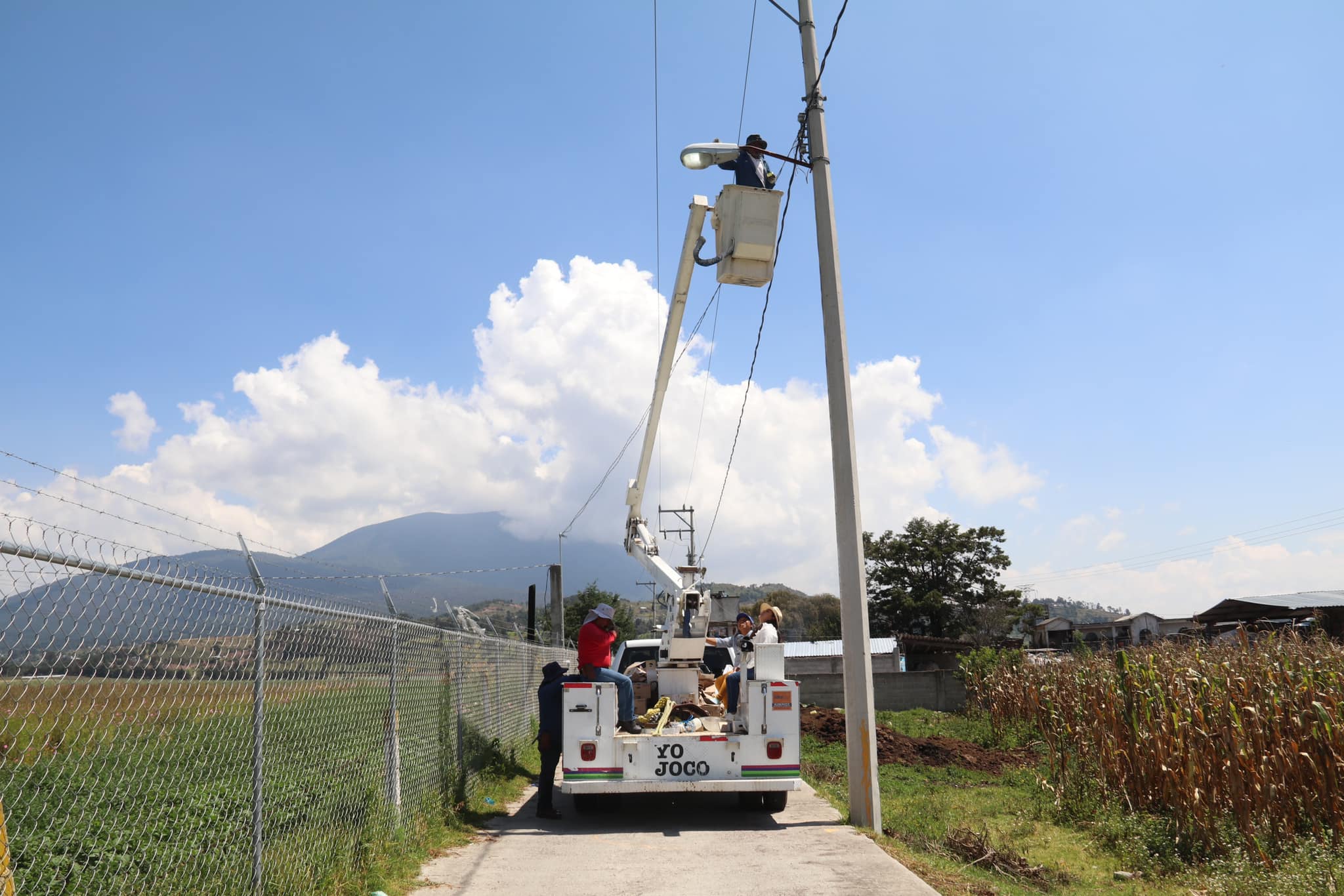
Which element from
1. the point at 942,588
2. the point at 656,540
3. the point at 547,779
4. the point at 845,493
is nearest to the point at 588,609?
the point at 942,588

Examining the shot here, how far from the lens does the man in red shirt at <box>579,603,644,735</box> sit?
912cm

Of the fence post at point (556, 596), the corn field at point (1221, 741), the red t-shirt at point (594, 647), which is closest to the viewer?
the corn field at point (1221, 741)

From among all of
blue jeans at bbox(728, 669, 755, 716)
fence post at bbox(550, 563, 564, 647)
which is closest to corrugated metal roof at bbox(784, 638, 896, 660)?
fence post at bbox(550, 563, 564, 647)

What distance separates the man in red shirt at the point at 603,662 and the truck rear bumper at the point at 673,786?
588mm

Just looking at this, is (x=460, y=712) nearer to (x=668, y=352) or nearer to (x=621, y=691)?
(x=621, y=691)

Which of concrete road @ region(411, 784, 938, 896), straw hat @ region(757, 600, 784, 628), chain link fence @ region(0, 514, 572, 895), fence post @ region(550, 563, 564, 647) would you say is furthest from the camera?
fence post @ region(550, 563, 564, 647)

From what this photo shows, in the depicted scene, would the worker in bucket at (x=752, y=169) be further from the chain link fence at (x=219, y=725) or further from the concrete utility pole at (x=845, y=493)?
the chain link fence at (x=219, y=725)

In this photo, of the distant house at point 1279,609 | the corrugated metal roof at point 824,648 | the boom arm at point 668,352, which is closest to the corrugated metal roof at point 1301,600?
the distant house at point 1279,609

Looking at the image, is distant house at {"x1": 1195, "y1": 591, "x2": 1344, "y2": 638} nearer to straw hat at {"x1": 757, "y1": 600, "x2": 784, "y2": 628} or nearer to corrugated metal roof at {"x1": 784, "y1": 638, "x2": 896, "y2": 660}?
corrugated metal roof at {"x1": 784, "y1": 638, "x2": 896, "y2": 660}

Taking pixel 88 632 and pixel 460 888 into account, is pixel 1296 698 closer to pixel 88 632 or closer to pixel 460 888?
pixel 460 888

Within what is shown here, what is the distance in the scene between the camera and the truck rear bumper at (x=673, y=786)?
8453mm

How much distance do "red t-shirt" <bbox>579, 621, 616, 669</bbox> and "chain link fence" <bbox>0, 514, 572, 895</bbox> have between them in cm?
137

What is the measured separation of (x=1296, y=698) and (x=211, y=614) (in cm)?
905

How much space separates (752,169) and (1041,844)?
25.8 feet
